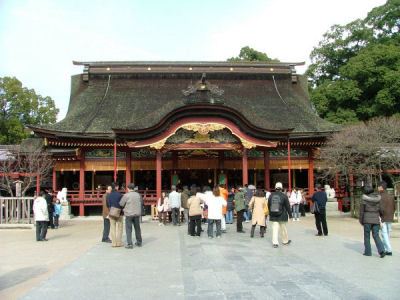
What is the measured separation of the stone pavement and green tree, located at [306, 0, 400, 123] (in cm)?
2503

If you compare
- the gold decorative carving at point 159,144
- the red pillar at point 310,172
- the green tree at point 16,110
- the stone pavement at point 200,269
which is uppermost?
the green tree at point 16,110

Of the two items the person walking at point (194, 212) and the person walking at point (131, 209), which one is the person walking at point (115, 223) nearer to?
the person walking at point (131, 209)

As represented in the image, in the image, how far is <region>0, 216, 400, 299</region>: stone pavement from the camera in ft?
24.8

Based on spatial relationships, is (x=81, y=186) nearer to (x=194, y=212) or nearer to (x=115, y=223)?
(x=194, y=212)

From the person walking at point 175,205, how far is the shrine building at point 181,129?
336 cm

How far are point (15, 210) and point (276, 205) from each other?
37.8 ft

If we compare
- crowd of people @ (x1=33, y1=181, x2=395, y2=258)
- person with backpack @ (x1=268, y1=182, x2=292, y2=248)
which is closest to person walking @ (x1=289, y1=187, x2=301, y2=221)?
crowd of people @ (x1=33, y1=181, x2=395, y2=258)

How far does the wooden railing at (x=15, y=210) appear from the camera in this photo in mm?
18438

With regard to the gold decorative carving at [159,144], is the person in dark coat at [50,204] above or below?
below

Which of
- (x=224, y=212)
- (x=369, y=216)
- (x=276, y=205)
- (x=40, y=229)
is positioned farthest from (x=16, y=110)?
(x=369, y=216)

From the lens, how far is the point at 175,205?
18.1 m

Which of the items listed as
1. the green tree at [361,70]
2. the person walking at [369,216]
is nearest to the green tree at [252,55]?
the green tree at [361,70]

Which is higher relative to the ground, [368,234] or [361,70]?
[361,70]

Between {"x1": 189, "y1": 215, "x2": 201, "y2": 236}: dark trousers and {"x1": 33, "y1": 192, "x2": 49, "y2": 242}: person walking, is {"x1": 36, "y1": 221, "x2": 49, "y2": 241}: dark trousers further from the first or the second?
{"x1": 189, "y1": 215, "x2": 201, "y2": 236}: dark trousers
